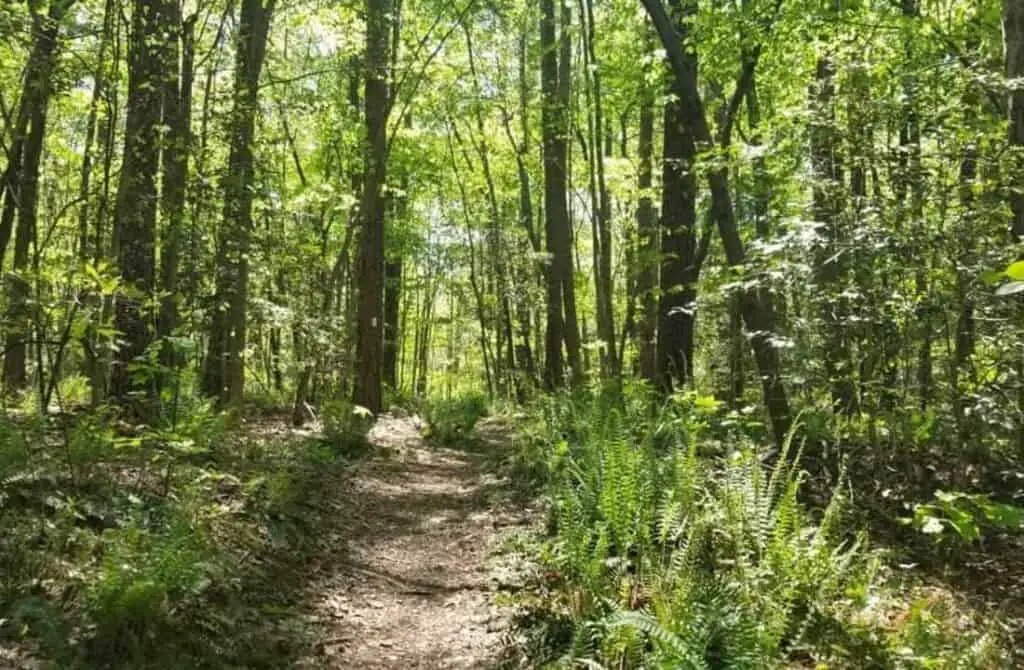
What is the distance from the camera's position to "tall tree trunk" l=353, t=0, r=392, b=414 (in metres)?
11.7

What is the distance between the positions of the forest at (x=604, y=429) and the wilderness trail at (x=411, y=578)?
0.03 metres

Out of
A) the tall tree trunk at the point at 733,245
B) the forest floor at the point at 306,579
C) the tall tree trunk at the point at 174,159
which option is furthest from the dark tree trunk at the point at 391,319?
the tall tree trunk at the point at 733,245

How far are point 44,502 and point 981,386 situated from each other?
20.6 ft

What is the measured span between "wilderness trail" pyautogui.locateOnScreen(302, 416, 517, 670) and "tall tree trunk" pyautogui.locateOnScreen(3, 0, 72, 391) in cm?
248

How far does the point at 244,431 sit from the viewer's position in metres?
A: 8.64

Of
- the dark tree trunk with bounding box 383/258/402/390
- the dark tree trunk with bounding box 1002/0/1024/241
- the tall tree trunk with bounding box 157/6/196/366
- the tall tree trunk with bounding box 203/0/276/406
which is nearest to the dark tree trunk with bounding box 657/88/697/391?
the dark tree trunk with bounding box 1002/0/1024/241

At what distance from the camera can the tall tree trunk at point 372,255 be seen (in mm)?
11742

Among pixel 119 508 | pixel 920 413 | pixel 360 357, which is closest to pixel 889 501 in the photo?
pixel 920 413

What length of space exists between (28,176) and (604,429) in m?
8.68

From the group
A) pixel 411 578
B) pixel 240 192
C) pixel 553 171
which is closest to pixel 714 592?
pixel 411 578

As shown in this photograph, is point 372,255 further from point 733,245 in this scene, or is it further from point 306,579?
point 306,579

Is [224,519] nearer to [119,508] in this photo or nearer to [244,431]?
[119,508]

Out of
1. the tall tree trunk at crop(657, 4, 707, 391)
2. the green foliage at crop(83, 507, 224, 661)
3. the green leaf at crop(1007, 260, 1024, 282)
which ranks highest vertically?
the tall tree trunk at crop(657, 4, 707, 391)

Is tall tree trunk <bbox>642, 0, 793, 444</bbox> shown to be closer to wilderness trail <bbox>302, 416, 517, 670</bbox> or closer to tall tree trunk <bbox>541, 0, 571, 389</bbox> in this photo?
wilderness trail <bbox>302, 416, 517, 670</bbox>
